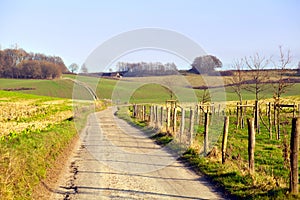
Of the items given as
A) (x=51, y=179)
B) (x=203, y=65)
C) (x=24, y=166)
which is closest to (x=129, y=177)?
(x=51, y=179)

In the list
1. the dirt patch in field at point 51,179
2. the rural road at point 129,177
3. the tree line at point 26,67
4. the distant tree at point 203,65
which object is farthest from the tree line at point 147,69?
the tree line at point 26,67

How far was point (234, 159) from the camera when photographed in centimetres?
1257

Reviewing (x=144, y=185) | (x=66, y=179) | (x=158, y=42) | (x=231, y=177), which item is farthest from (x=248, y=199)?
(x=158, y=42)

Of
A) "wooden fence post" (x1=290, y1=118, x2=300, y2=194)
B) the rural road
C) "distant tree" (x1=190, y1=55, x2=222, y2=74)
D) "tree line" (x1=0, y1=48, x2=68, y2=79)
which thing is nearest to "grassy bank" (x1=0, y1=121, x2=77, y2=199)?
the rural road

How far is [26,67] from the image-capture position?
112938mm

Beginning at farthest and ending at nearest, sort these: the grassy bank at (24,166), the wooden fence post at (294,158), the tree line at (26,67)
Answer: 1. the tree line at (26,67)
2. the wooden fence post at (294,158)
3. the grassy bank at (24,166)

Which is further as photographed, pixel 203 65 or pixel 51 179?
pixel 203 65

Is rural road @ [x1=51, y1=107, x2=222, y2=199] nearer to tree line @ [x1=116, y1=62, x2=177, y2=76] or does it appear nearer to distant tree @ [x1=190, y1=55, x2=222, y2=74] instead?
distant tree @ [x1=190, y1=55, x2=222, y2=74]

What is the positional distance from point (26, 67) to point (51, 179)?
10946cm

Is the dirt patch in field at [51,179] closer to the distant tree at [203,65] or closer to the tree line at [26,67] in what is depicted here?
the distant tree at [203,65]

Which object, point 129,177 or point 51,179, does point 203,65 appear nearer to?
point 129,177

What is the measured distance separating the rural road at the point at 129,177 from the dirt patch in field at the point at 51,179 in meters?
0.18

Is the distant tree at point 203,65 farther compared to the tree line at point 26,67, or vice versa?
the tree line at point 26,67

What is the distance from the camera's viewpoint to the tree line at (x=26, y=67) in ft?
359
